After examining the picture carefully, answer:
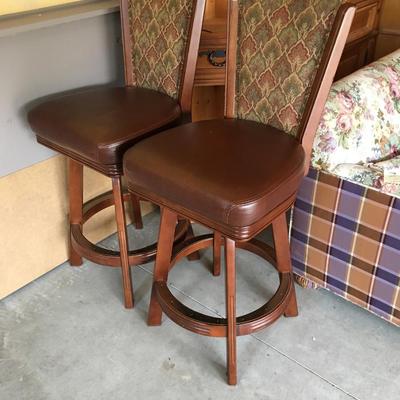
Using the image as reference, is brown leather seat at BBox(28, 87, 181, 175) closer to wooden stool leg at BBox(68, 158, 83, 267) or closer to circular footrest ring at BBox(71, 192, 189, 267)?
wooden stool leg at BBox(68, 158, 83, 267)

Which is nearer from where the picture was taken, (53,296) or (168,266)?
(168,266)

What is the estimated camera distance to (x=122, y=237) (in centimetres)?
158

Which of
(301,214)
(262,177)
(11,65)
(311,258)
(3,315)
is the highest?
(11,65)

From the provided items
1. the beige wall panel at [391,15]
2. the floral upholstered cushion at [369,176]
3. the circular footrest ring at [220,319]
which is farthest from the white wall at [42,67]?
the beige wall panel at [391,15]

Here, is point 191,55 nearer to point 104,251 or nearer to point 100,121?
point 100,121

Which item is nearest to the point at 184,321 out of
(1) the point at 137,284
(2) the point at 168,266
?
(2) the point at 168,266

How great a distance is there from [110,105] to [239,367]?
0.93m

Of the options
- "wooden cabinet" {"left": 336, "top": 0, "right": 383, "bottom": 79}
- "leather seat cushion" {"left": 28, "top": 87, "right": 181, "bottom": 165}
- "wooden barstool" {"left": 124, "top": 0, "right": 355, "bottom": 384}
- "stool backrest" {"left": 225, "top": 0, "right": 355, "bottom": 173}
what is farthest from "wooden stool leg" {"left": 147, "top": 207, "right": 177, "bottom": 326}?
"wooden cabinet" {"left": 336, "top": 0, "right": 383, "bottom": 79}

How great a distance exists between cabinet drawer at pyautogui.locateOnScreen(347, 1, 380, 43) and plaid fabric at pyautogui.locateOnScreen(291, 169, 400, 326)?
1.27 metres

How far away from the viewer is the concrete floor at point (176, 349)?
1435mm

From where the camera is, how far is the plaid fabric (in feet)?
4.74

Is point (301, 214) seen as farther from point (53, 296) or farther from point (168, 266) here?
point (53, 296)

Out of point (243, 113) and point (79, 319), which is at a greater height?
point (243, 113)

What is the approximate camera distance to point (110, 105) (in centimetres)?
152
